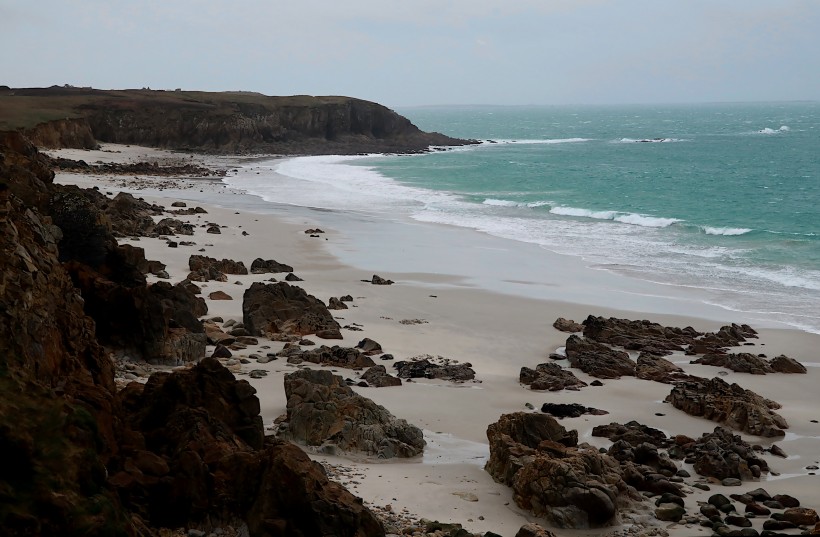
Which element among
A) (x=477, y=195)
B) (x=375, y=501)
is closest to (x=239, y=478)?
(x=375, y=501)

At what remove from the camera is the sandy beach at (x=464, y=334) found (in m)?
9.55

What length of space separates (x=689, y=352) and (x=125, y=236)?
660 inches

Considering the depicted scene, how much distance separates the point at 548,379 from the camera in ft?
47.8

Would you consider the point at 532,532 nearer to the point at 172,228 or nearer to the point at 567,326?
the point at 567,326

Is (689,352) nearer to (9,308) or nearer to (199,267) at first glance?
(199,267)

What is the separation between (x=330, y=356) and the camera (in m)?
14.6

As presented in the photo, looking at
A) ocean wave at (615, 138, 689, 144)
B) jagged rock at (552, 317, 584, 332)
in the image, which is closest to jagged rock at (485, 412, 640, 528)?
jagged rock at (552, 317, 584, 332)

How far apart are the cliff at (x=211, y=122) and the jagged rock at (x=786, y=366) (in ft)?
174

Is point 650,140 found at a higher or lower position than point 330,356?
higher

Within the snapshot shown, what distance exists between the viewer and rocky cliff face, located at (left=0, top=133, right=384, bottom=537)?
496 cm

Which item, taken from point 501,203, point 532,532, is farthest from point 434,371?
point 501,203

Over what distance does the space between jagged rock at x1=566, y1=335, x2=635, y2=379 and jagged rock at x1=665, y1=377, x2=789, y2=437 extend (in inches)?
61.4

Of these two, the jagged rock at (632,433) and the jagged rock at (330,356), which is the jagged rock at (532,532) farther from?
the jagged rock at (330,356)

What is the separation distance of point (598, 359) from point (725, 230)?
1010 inches
